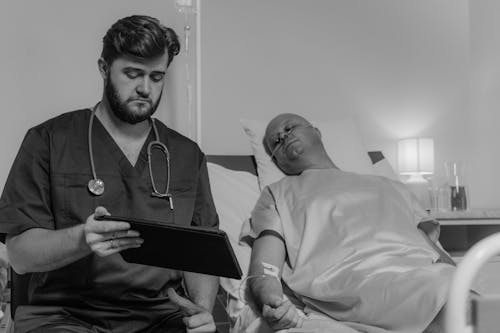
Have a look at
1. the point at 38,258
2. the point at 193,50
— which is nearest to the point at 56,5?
the point at 193,50

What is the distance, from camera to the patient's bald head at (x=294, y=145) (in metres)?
2.08

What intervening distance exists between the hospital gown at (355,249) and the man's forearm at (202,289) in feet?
0.87

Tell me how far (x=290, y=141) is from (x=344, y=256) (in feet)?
1.88

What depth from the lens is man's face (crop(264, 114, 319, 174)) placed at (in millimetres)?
2078

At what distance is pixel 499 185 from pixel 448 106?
522mm

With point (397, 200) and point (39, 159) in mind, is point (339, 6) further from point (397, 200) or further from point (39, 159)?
point (39, 159)

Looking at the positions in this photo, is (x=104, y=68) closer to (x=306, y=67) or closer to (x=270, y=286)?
(x=270, y=286)

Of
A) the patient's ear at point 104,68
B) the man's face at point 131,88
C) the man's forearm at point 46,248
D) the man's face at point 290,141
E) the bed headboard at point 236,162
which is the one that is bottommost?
the man's forearm at point 46,248

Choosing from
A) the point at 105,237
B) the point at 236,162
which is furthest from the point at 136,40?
the point at 236,162

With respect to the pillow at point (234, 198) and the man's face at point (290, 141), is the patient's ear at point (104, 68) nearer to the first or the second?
the pillow at point (234, 198)

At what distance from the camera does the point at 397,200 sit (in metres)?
1.88

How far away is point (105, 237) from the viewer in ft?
3.78

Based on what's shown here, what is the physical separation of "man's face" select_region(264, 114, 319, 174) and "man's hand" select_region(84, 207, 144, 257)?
1009 mm

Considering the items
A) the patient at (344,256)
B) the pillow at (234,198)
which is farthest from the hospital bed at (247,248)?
the patient at (344,256)
